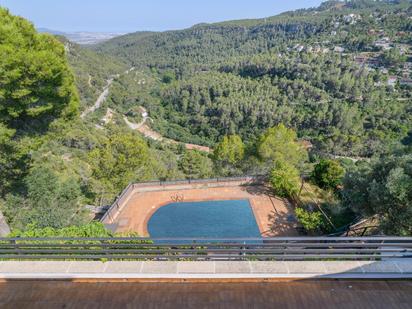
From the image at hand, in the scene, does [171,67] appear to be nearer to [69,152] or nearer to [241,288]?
[69,152]

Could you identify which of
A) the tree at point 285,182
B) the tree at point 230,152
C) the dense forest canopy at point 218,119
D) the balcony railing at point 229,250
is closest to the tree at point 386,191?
the dense forest canopy at point 218,119

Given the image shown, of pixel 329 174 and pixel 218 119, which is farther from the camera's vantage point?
pixel 218 119

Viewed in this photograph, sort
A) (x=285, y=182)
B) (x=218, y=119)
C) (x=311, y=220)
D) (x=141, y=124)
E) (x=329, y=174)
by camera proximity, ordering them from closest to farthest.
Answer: (x=311, y=220)
(x=285, y=182)
(x=329, y=174)
(x=218, y=119)
(x=141, y=124)

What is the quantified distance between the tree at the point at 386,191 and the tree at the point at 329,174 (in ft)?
12.8

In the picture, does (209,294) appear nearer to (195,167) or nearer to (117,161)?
(117,161)

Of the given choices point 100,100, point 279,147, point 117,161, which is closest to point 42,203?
point 117,161

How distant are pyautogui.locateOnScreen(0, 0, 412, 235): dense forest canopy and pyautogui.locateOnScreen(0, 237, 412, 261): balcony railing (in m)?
1.50

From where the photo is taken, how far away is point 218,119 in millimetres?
54062

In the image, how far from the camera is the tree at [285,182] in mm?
12578

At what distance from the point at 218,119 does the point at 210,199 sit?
139 ft

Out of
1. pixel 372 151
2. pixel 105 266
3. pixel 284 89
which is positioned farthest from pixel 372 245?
pixel 284 89

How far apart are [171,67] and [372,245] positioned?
343 feet

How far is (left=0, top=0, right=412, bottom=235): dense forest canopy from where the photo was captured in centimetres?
756

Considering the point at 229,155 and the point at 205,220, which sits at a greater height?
the point at 205,220
